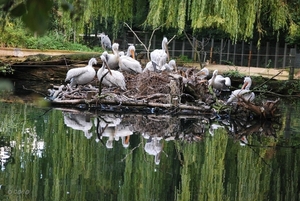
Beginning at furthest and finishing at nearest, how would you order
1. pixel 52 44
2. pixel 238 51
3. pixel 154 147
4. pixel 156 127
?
pixel 238 51, pixel 52 44, pixel 156 127, pixel 154 147

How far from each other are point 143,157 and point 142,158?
60 mm

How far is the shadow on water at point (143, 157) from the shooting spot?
17.8ft

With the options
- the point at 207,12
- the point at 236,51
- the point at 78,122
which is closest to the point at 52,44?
the point at 236,51

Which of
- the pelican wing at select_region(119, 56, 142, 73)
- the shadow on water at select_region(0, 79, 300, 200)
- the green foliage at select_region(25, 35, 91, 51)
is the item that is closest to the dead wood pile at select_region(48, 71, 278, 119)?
the shadow on water at select_region(0, 79, 300, 200)

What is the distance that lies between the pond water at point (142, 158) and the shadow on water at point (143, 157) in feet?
0.03

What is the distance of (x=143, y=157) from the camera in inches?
277

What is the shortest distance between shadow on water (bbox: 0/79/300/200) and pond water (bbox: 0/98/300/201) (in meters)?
0.01

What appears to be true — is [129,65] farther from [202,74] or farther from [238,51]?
A: [238,51]

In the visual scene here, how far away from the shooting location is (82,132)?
28.3 ft

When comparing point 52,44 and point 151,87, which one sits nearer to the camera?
point 151,87

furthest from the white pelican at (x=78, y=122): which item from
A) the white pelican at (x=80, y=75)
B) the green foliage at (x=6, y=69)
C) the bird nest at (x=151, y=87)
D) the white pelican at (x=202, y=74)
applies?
the green foliage at (x=6, y=69)

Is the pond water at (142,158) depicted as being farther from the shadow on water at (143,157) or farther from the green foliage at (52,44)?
the green foliage at (52,44)

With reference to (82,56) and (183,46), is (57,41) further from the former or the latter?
(82,56)

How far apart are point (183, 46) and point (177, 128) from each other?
16371mm
